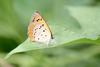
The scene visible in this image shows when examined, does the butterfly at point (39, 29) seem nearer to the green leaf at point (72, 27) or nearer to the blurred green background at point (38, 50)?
the green leaf at point (72, 27)

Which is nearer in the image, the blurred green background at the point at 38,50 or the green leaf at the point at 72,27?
the green leaf at the point at 72,27

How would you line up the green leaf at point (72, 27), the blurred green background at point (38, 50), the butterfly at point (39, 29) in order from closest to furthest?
the green leaf at point (72, 27) → the butterfly at point (39, 29) → the blurred green background at point (38, 50)

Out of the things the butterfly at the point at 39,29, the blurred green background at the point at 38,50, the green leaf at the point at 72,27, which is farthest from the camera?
the blurred green background at the point at 38,50

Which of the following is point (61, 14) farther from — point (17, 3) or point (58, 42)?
point (58, 42)

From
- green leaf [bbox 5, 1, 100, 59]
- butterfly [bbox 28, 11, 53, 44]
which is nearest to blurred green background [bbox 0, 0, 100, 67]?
green leaf [bbox 5, 1, 100, 59]

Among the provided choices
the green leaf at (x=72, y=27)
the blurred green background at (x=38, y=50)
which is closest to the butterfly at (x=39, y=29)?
the green leaf at (x=72, y=27)

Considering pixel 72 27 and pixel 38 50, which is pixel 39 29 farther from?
pixel 38 50

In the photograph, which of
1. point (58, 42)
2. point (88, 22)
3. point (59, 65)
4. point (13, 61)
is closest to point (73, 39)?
point (58, 42)
